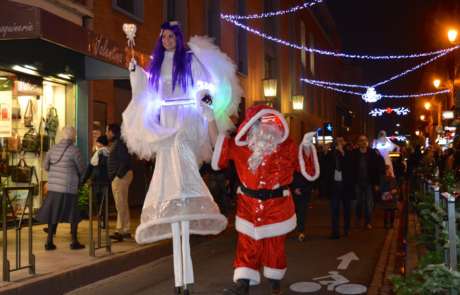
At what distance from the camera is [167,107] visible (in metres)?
5.00

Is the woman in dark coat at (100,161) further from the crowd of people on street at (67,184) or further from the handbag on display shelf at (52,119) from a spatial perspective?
the handbag on display shelf at (52,119)

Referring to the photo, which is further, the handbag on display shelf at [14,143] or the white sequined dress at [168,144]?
the handbag on display shelf at [14,143]

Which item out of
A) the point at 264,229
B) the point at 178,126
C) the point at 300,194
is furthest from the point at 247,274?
the point at 300,194

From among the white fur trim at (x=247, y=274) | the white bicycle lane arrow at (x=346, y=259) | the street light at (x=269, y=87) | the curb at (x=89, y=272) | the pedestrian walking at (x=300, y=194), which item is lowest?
the white bicycle lane arrow at (x=346, y=259)

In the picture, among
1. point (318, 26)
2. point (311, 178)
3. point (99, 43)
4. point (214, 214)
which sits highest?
point (318, 26)

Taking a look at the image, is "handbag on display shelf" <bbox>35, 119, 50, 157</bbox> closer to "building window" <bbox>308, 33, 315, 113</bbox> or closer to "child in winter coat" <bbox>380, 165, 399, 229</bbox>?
"child in winter coat" <bbox>380, 165, 399, 229</bbox>

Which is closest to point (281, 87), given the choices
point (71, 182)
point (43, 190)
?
point (43, 190)

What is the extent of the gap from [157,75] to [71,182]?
3620 millimetres

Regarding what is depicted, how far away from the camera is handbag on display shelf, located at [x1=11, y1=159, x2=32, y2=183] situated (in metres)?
10.9

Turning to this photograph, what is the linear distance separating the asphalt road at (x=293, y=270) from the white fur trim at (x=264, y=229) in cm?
91

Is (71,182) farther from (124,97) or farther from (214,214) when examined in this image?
(124,97)

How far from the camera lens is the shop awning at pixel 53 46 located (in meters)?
8.34

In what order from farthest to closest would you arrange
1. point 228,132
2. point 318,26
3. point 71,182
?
point 318,26 < point 71,182 < point 228,132

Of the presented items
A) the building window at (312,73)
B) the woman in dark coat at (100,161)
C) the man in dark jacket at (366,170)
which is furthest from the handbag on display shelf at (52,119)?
the building window at (312,73)
